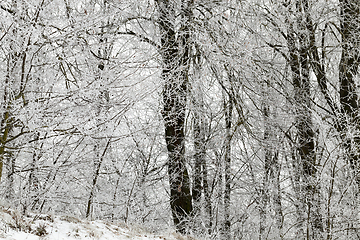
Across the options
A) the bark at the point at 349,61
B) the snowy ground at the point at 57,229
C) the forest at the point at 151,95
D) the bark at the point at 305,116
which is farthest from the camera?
the bark at the point at 349,61

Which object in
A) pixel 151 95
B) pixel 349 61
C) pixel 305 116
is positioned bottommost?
pixel 305 116

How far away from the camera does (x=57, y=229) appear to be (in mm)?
4113

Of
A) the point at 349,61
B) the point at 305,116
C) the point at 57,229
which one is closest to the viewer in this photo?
the point at 57,229

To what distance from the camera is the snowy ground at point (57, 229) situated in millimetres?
3586

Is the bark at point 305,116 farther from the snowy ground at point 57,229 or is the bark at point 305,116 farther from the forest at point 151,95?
the snowy ground at point 57,229

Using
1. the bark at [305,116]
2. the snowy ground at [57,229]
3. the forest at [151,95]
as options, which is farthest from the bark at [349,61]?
the snowy ground at [57,229]

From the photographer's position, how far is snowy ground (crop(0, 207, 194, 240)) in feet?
11.8

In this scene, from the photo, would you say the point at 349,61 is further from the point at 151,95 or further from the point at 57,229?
the point at 57,229

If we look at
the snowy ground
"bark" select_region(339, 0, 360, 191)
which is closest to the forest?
"bark" select_region(339, 0, 360, 191)

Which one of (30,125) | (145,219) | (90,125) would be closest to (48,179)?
(90,125)

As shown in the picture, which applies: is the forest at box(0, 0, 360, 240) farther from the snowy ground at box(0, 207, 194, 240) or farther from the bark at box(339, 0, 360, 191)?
the snowy ground at box(0, 207, 194, 240)

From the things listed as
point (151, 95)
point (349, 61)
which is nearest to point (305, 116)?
point (349, 61)

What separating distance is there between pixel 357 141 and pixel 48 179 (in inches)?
215

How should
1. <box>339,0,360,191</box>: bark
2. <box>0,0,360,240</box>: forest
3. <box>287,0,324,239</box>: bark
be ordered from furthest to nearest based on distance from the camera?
<box>339,0,360,191</box>: bark → <box>287,0,324,239</box>: bark → <box>0,0,360,240</box>: forest
